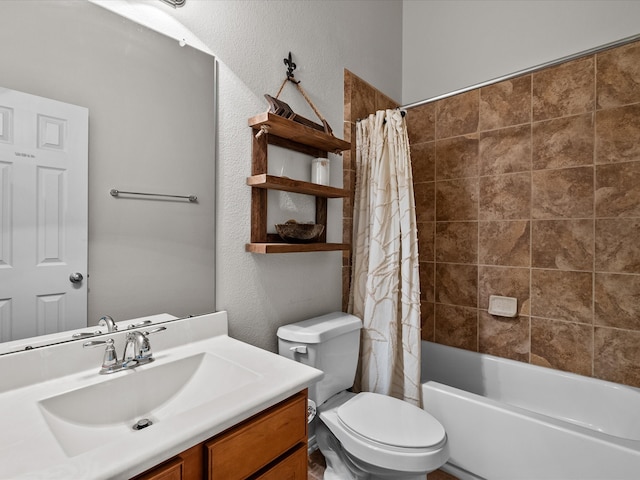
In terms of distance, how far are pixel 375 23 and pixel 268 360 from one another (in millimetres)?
2204

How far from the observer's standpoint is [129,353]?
104cm

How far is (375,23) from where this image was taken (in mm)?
2209

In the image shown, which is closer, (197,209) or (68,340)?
(68,340)

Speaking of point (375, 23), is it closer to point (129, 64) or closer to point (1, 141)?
point (129, 64)

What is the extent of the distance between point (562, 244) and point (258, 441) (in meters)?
1.84

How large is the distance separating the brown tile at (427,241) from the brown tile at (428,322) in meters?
0.32

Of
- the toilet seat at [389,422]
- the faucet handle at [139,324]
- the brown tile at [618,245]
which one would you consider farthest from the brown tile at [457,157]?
the faucet handle at [139,324]

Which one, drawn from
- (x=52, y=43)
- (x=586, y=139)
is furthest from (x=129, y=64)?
(x=586, y=139)

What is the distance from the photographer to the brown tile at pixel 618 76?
5.36 feet

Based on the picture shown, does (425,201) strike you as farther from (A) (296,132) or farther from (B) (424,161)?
(A) (296,132)

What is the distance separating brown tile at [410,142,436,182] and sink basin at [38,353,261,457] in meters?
1.85

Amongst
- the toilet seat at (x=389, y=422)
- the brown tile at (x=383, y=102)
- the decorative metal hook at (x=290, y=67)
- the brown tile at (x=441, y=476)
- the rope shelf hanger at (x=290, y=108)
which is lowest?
the brown tile at (x=441, y=476)

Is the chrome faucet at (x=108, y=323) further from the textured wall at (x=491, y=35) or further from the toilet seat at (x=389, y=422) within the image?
the textured wall at (x=491, y=35)

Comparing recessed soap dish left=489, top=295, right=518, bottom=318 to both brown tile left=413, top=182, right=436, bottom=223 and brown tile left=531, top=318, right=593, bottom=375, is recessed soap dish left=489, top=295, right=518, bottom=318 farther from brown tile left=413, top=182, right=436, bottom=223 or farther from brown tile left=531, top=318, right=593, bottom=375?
brown tile left=413, top=182, right=436, bottom=223
